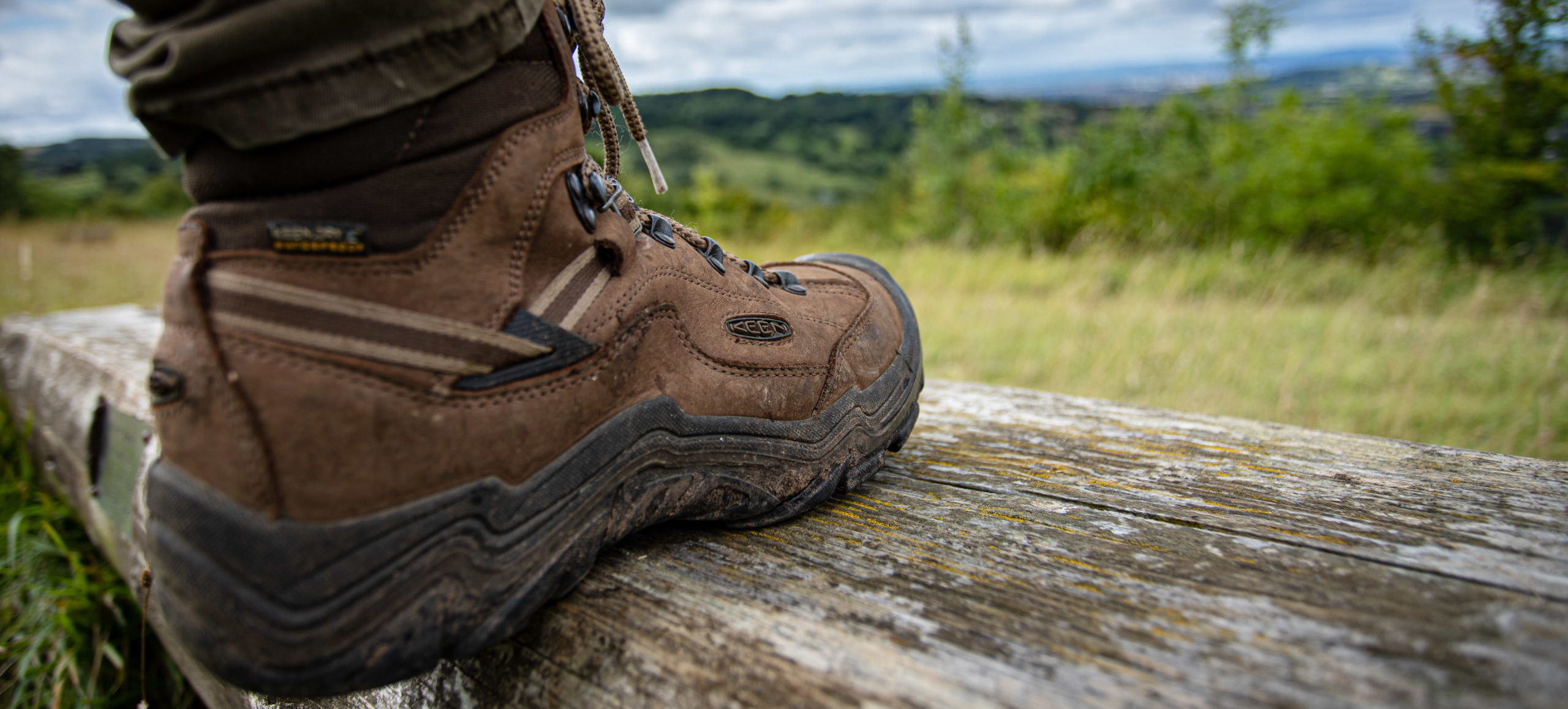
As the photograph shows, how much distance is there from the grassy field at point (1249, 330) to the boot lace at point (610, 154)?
2660 mm

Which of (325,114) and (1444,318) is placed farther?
(1444,318)

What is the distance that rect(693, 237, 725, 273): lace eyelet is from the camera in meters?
1.22

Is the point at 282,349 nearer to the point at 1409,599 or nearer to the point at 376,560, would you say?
the point at 376,560

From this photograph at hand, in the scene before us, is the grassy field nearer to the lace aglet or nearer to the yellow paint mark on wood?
the yellow paint mark on wood

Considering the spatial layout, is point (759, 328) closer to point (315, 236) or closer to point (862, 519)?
point (862, 519)

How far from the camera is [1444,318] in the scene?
505 centimetres

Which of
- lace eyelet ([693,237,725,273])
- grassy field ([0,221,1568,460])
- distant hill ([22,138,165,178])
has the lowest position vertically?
grassy field ([0,221,1568,460])

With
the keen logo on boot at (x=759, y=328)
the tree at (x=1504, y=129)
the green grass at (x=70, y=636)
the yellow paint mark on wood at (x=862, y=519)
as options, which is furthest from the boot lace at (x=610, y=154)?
the tree at (x=1504, y=129)

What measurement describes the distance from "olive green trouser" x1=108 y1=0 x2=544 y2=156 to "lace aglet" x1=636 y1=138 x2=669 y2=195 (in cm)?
51

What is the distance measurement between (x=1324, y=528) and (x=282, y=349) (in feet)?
4.68

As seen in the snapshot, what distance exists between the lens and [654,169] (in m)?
1.34

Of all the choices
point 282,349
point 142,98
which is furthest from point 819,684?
point 142,98

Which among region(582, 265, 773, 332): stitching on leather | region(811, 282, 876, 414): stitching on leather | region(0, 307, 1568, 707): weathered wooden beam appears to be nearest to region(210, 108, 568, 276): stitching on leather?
region(582, 265, 773, 332): stitching on leather

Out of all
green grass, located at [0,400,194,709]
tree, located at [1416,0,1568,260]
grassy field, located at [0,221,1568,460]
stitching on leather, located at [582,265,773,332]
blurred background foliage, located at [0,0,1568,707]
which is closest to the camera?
stitching on leather, located at [582,265,773,332]
